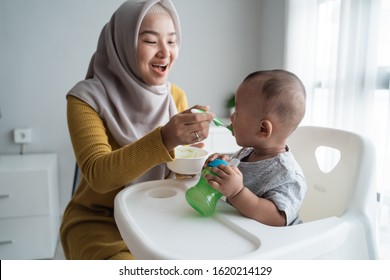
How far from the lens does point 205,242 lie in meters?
0.56

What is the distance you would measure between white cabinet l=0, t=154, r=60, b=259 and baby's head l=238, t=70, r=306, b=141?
1462mm

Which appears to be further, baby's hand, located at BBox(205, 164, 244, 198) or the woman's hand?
the woman's hand

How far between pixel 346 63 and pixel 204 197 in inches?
54.0

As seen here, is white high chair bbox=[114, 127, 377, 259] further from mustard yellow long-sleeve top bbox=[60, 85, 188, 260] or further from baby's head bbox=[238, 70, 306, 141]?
baby's head bbox=[238, 70, 306, 141]

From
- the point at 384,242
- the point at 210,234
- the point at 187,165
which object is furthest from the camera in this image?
the point at 384,242

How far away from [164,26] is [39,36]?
1.49m

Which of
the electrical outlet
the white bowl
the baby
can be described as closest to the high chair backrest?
the baby

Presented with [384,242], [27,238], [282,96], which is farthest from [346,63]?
[27,238]

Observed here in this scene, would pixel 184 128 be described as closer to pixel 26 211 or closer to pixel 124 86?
pixel 124 86

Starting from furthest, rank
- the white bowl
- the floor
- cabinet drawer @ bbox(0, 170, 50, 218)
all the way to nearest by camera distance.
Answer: cabinet drawer @ bbox(0, 170, 50, 218) < the floor < the white bowl

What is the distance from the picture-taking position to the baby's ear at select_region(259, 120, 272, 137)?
770 mm

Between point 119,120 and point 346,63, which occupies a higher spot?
point 346,63

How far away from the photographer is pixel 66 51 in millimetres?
2176
